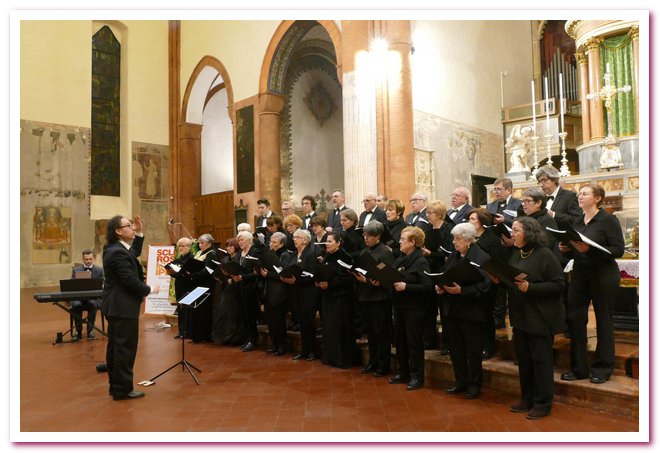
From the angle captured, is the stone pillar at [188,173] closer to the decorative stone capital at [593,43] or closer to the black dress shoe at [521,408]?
the decorative stone capital at [593,43]

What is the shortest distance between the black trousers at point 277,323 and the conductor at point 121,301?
2227 millimetres

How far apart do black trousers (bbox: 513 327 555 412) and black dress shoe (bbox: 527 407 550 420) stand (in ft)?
0.08

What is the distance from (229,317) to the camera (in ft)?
26.6

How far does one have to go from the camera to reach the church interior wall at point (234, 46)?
621 inches

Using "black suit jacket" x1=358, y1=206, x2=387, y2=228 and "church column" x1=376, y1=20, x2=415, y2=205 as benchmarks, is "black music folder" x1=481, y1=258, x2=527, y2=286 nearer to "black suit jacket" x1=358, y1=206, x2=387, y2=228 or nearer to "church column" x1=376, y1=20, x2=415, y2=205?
"black suit jacket" x1=358, y1=206, x2=387, y2=228

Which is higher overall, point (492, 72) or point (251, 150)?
point (492, 72)

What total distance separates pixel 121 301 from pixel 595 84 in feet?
37.1

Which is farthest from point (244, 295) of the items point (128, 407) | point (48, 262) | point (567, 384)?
point (48, 262)

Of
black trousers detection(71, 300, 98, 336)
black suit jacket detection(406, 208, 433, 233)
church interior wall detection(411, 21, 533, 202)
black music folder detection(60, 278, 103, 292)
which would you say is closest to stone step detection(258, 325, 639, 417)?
black suit jacket detection(406, 208, 433, 233)

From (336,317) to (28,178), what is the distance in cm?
1287

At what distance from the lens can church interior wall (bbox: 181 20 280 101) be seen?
15.8 m

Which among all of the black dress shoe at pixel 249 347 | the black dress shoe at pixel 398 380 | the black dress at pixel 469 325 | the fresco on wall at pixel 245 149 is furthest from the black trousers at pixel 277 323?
the fresco on wall at pixel 245 149
